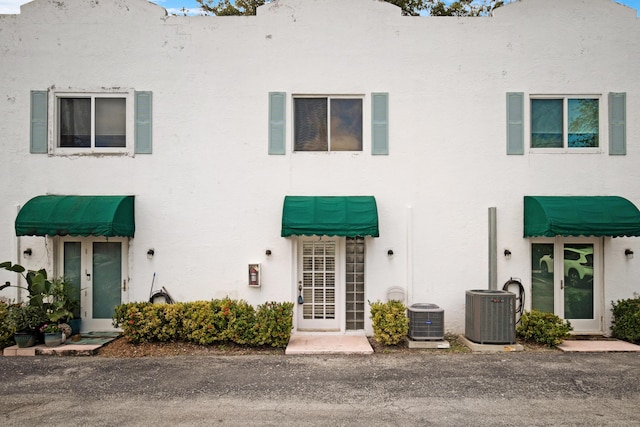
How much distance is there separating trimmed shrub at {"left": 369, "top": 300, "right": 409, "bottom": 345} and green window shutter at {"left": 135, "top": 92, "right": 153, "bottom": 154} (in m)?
6.08

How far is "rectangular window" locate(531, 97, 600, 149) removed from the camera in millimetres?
10562

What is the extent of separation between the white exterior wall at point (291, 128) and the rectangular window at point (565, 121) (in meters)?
0.27

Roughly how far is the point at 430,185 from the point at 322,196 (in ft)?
7.86

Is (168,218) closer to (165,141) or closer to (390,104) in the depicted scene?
→ (165,141)

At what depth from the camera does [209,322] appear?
9383 mm

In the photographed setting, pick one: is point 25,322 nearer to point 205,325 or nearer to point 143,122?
point 205,325

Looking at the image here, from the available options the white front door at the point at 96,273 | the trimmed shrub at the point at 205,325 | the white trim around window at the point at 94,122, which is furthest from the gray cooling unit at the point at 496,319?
the white trim around window at the point at 94,122

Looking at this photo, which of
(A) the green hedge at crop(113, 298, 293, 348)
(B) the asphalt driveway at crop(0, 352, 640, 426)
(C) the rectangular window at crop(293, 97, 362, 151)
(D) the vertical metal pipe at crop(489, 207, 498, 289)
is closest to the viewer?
(B) the asphalt driveway at crop(0, 352, 640, 426)

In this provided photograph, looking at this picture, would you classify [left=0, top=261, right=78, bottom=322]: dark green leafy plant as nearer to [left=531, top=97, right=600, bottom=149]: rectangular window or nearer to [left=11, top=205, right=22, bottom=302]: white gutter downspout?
[left=11, top=205, right=22, bottom=302]: white gutter downspout

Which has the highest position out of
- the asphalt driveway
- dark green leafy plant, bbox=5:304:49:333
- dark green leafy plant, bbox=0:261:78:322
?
dark green leafy plant, bbox=0:261:78:322

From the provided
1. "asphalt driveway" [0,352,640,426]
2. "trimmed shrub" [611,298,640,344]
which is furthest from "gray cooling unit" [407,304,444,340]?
"trimmed shrub" [611,298,640,344]

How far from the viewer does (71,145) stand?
34.8 ft

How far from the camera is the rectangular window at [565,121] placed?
10562 mm

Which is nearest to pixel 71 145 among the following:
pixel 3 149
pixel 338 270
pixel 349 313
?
pixel 3 149
